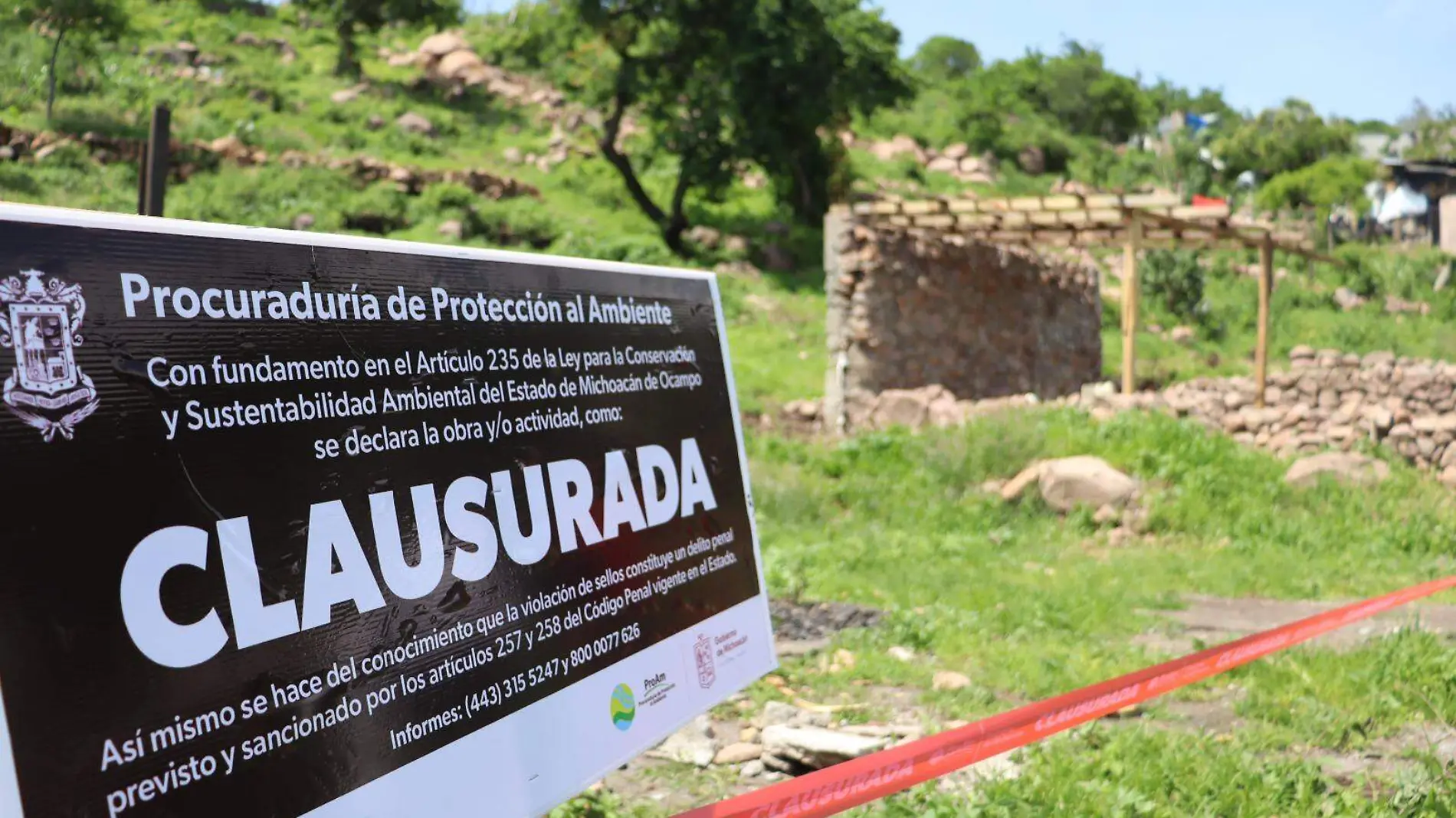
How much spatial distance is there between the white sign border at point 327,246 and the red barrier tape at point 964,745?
37 cm

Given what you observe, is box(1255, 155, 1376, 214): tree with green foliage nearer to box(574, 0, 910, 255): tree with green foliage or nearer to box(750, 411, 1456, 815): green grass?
box(574, 0, 910, 255): tree with green foliage

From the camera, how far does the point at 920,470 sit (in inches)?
422

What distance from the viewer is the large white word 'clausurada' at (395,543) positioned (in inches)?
76.1

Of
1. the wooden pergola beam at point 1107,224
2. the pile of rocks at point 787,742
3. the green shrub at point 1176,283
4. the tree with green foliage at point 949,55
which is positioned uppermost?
the tree with green foliage at point 949,55

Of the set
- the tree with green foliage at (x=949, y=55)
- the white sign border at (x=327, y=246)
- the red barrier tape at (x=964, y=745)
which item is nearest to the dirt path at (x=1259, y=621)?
the red barrier tape at (x=964, y=745)

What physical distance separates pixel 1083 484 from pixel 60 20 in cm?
850

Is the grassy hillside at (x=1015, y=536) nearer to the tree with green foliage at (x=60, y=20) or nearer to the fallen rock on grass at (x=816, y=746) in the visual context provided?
the tree with green foliage at (x=60, y=20)

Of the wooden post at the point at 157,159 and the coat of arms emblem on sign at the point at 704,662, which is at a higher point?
the wooden post at the point at 157,159

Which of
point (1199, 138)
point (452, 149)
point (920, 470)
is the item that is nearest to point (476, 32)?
point (452, 149)

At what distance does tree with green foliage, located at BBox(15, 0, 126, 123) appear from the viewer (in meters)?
7.09

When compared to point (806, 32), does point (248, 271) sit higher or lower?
lower

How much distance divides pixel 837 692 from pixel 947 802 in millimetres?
1759

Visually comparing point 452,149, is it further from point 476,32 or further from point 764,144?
point 476,32

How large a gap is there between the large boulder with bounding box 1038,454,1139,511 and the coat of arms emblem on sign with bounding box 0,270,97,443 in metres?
8.81
